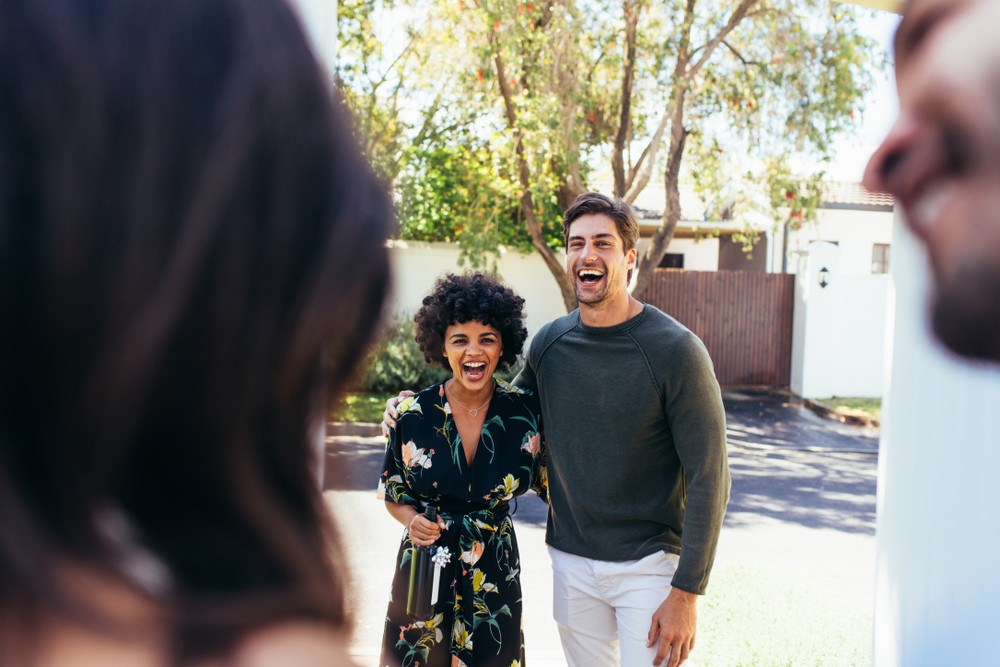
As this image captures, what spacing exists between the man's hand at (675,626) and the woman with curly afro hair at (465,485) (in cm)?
53

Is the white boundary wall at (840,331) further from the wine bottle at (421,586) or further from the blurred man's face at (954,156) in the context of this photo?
the blurred man's face at (954,156)

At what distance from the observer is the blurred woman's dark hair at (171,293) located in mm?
499

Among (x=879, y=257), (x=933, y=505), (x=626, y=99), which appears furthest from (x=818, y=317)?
(x=933, y=505)

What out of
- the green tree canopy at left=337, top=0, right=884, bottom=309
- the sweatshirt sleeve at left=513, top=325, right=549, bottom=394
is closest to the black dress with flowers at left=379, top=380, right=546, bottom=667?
the sweatshirt sleeve at left=513, top=325, right=549, bottom=394

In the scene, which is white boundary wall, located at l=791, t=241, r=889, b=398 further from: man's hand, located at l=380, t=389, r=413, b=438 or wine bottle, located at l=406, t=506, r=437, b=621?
wine bottle, located at l=406, t=506, r=437, b=621

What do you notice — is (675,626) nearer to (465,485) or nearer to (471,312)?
(465,485)

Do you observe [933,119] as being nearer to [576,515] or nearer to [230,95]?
[230,95]

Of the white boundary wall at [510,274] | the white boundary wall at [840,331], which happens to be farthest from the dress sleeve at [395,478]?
the white boundary wall at [840,331]

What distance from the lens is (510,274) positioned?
42.7 ft

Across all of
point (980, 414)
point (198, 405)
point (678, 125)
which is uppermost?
point (678, 125)

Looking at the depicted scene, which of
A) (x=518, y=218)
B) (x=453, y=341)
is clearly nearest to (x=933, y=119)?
(x=453, y=341)

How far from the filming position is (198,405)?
21.6 inches

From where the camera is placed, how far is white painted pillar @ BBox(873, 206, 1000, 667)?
2.10 m

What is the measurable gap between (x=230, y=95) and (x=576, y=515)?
2.30 metres
